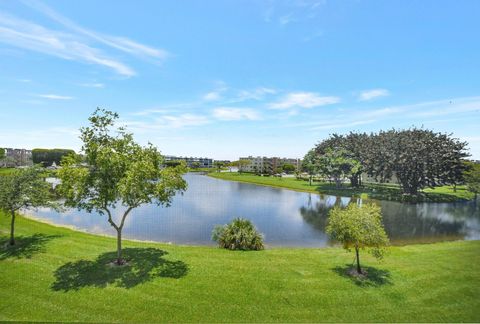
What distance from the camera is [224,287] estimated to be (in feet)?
52.9

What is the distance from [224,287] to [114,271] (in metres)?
7.08

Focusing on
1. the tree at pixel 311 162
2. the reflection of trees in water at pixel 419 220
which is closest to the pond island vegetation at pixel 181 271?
the reflection of trees in water at pixel 419 220

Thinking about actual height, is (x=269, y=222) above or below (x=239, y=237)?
below

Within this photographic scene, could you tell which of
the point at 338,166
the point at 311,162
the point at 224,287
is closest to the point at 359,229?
the point at 224,287

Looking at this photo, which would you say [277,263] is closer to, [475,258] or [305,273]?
[305,273]

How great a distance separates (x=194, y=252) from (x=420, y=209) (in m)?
51.8

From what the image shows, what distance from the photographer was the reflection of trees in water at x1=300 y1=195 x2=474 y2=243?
117 ft

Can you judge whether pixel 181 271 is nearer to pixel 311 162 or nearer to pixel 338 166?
pixel 338 166

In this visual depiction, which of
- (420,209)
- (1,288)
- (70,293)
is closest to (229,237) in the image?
(70,293)

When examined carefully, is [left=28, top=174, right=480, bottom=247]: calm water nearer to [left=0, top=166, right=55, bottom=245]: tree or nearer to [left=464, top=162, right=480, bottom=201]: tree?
[left=0, top=166, right=55, bottom=245]: tree

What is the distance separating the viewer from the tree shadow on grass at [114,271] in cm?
1605

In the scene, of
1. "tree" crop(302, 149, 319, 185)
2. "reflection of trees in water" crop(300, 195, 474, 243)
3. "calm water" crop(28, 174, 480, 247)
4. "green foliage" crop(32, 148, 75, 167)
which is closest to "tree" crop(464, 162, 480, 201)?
"reflection of trees in water" crop(300, 195, 474, 243)

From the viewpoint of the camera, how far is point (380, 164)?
7925 cm

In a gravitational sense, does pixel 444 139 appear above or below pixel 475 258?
above
